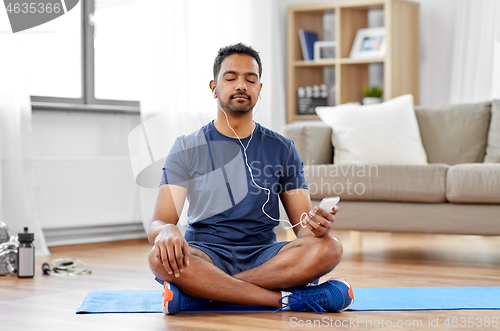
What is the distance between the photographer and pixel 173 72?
389cm

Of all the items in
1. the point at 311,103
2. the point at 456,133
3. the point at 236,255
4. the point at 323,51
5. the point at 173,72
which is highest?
the point at 323,51

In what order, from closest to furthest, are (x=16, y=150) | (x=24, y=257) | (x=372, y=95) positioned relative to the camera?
(x=24, y=257)
(x=16, y=150)
(x=372, y=95)

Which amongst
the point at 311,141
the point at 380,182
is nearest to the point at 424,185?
the point at 380,182

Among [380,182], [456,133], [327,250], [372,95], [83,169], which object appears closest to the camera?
[327,250]

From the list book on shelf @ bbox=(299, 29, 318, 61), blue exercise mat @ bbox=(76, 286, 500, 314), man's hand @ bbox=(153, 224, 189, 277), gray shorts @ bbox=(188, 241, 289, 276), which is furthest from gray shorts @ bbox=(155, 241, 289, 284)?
book on shelf @ bbox=(299, 29, 318, 61)

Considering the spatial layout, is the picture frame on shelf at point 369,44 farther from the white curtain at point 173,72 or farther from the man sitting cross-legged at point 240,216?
the man sitting cross-legged at point 240,216

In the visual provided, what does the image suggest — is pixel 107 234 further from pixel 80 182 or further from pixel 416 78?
pixel 416 78

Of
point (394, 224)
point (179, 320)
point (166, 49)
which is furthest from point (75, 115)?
point (179, 320)

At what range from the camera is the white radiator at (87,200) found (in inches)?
136

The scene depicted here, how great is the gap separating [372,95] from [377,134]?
119 centimetres

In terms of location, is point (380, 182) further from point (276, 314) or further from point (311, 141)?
point (276, 314)

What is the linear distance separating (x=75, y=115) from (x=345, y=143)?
1.56 m

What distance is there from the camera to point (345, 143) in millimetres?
3383

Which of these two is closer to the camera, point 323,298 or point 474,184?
point 323,298
